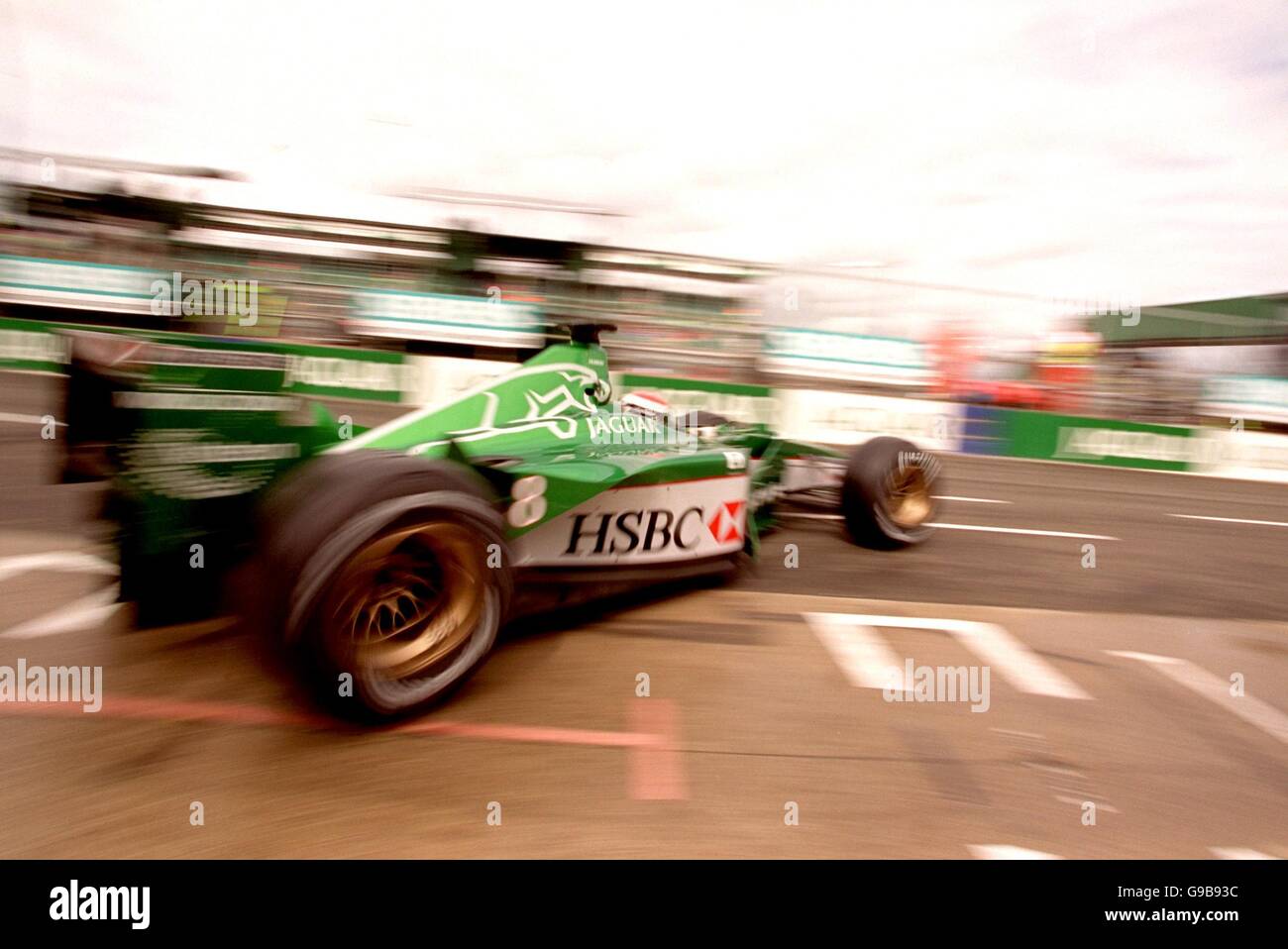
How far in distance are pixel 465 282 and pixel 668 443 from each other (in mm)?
10653

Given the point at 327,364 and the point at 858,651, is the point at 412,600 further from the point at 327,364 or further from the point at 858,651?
the point at 327,364

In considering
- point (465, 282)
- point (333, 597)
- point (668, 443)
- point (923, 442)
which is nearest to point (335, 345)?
point (465, 282)

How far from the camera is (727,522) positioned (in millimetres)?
3998

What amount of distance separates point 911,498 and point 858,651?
2.26m

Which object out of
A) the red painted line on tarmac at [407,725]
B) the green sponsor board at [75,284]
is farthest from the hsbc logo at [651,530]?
the green sponsor board at [75,284]

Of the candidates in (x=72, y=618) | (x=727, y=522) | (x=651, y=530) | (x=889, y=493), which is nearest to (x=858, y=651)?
(x=727, y=522)

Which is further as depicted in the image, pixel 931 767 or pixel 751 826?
pixel 931 767

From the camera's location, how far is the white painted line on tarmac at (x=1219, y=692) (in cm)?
307

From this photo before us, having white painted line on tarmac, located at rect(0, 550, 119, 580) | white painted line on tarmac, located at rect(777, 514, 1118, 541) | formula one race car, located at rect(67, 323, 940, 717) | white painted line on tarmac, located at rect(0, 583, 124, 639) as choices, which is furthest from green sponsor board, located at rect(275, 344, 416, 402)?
formula one race car, located at rect(67, 323, 940, 717)

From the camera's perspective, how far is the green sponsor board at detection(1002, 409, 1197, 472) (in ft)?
39.9

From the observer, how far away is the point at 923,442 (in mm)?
12219

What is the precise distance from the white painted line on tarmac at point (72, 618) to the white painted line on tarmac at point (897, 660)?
2841 mm

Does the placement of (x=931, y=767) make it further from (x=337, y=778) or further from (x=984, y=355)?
(x=984, y=355)

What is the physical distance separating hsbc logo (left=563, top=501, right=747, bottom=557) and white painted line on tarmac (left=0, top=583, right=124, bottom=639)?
1.72 metres
